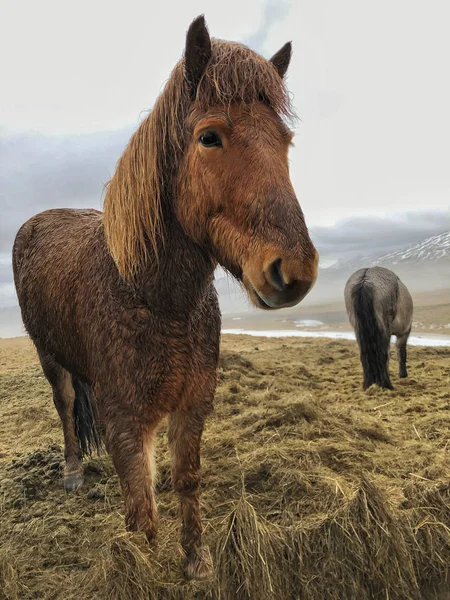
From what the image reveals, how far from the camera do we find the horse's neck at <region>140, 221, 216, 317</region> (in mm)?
1844

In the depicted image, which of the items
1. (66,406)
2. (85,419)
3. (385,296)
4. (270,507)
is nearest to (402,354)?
(385,296)

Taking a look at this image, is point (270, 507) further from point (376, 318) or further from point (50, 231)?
point (376, 318)

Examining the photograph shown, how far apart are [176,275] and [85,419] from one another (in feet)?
7.61

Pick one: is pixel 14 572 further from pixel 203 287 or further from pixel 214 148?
pixel 214 148

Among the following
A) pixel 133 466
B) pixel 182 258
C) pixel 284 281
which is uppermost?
pixel 182 258

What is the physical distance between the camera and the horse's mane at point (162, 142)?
1554 mm

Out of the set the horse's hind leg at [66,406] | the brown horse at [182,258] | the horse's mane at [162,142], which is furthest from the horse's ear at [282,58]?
the horse's hind leg at [66,406]

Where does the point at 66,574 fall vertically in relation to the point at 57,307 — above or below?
below

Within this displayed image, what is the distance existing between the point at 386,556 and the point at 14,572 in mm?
1844

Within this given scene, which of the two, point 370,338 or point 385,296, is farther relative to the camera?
point 385,296

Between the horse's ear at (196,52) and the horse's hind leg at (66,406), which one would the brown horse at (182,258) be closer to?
the horse's ear at (196,52)

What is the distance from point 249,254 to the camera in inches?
55.7

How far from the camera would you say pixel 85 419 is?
3.52 metres

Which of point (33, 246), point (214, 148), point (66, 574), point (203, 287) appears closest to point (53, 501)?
point (66, 574)
